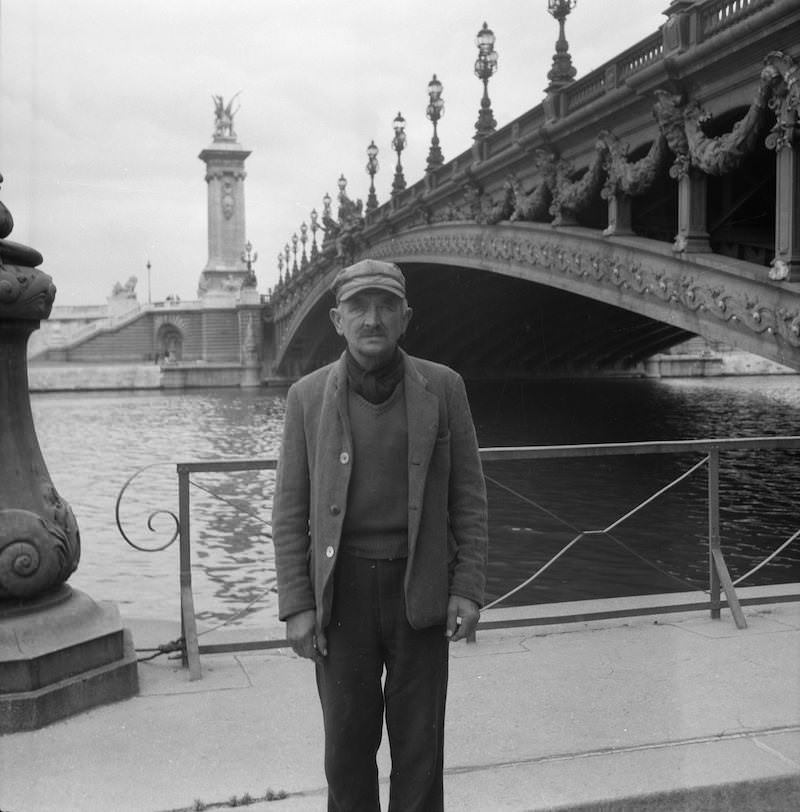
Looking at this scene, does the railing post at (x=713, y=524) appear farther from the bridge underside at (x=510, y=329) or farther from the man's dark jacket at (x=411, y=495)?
the bridge underside at (x=510, y=329)

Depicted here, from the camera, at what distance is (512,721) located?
4.42m

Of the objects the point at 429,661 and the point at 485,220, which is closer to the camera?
the point at 429,661

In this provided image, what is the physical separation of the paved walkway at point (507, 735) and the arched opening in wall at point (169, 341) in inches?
2900

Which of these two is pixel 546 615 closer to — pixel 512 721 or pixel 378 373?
pixel 512 721

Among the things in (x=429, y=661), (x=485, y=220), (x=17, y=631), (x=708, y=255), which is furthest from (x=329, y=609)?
(x=485, y=220)

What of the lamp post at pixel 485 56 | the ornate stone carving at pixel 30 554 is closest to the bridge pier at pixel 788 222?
the ornate stone carving at pixel 30 554

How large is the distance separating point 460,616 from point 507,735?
4.07 ft

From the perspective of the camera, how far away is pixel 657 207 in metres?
21.5

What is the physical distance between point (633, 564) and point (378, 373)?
30.0 ft

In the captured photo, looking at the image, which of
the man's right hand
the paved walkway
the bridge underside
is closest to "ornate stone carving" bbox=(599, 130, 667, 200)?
the bridge underside

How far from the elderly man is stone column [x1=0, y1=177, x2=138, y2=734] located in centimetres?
158

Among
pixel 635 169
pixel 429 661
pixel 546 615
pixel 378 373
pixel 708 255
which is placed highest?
pixel 635 169

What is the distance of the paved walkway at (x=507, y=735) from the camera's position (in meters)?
3.78

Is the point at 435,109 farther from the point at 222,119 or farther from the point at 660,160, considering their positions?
the point at 222,119
